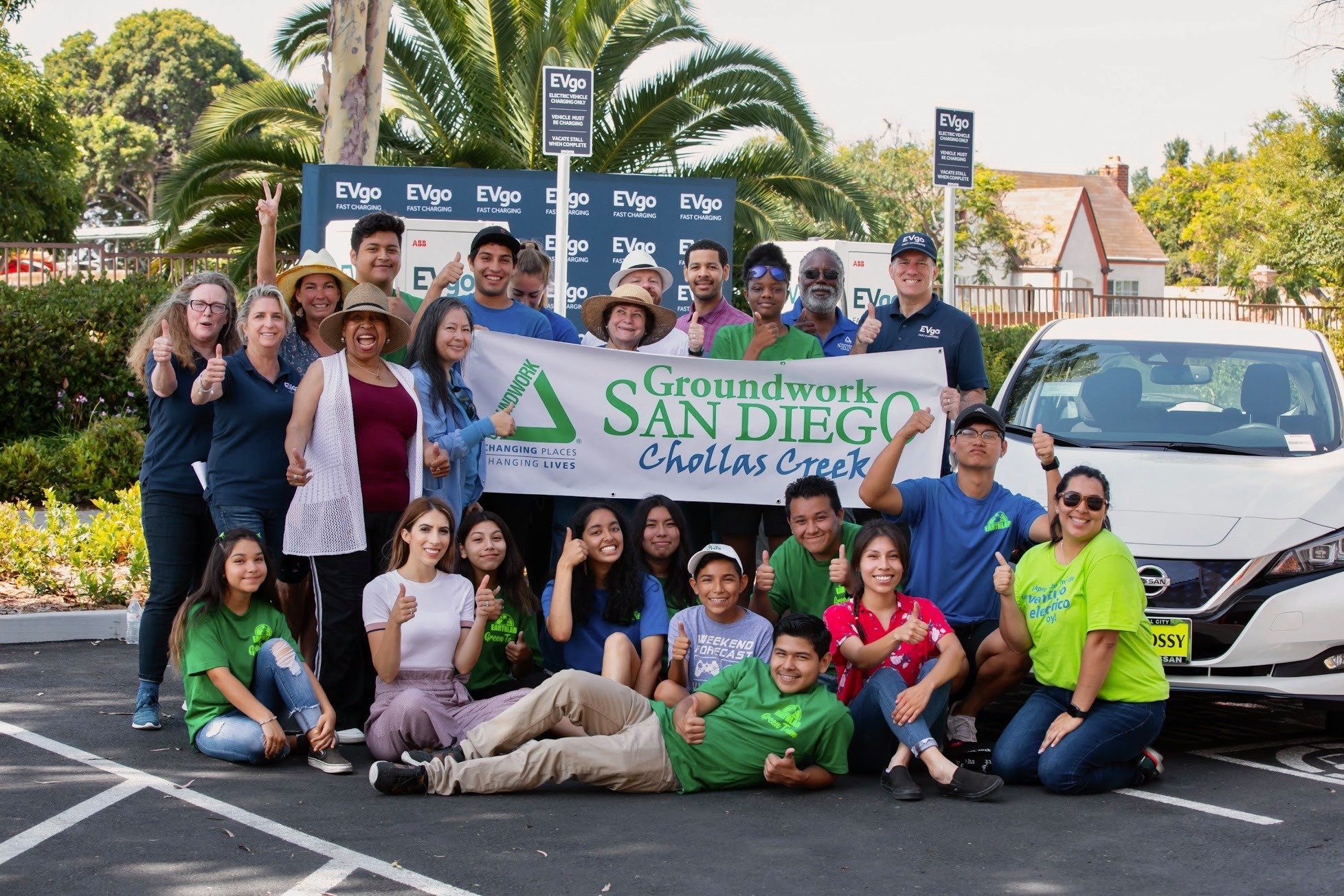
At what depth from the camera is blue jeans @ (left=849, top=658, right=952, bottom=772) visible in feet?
19.0

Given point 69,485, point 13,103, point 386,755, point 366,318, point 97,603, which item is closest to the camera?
point 386,755

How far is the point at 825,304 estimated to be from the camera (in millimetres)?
7660

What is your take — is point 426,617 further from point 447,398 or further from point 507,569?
point 447,398

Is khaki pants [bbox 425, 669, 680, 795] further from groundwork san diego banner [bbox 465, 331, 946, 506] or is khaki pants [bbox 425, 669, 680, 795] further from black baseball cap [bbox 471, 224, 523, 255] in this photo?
black baseball cap [bbox 471, 224, 523, 255]

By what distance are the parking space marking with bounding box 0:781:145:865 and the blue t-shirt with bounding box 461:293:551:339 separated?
289cm

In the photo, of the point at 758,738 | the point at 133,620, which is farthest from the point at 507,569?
the point at 133,620

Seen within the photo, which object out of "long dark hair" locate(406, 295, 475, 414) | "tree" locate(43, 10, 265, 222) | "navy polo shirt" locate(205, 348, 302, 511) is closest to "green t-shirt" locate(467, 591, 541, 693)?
"long dark hair" locate(406, 295, 475, 414)

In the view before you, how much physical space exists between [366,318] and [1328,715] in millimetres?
4596

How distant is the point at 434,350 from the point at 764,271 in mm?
1608

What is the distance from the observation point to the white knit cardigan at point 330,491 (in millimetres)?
6289

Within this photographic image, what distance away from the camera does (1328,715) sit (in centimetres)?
673

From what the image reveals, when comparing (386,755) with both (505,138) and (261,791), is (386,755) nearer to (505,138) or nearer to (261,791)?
(261,791)

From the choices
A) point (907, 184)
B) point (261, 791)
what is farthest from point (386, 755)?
point (907, 184)

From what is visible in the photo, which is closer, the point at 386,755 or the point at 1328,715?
the point at 386,755
